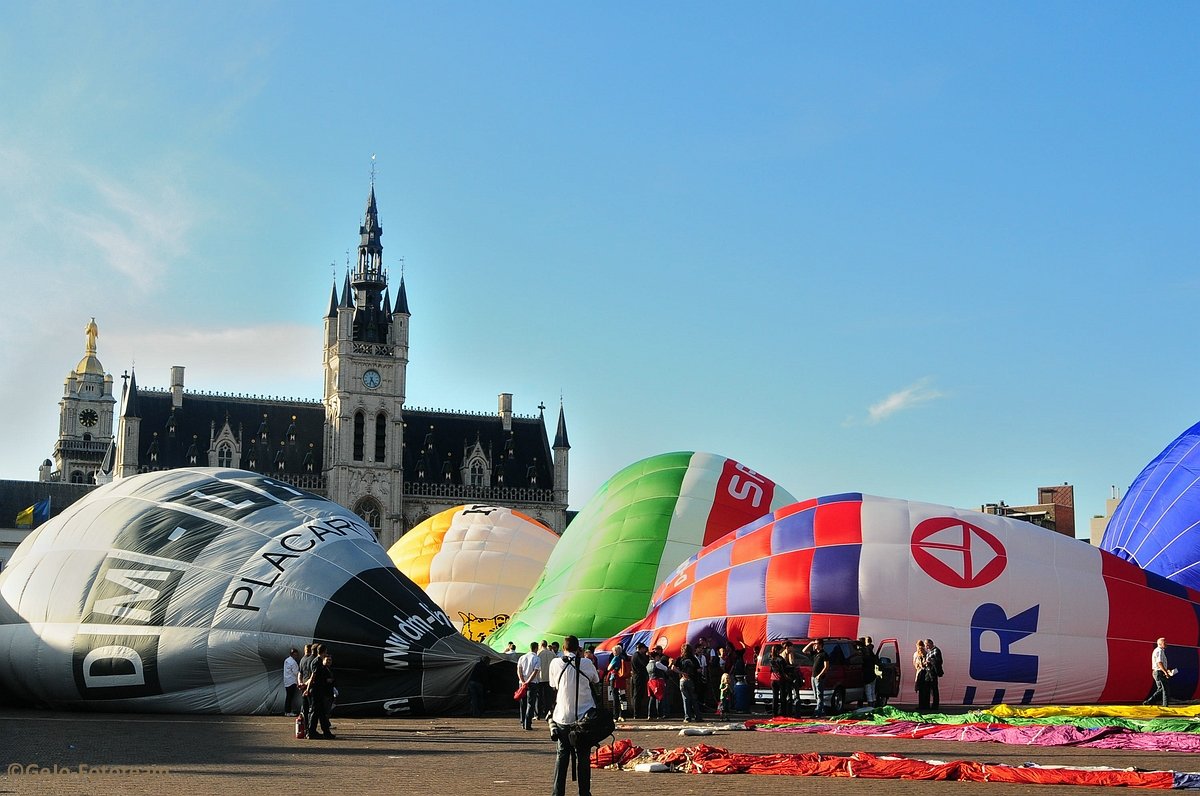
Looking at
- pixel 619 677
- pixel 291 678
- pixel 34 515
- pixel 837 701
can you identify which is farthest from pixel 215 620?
pixel 34 515

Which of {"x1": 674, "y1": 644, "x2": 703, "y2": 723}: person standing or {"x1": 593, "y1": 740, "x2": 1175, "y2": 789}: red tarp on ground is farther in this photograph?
{"x1": 674, "y1": 644, "x2": 703, "y2": 723}: person standing

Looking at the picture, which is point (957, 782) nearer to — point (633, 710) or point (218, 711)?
point (633, 710)

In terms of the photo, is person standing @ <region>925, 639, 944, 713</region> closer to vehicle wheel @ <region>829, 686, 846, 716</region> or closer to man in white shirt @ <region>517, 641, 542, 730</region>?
vehicle wheel @ <region>829, 686, 846, 716</region>

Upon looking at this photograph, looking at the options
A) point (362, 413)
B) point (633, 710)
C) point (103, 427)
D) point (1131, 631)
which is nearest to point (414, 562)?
point (633, 710)

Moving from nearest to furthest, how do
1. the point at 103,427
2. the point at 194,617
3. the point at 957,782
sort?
1. the point at 957,782
2. the point at 194,617
3. the point at 103,427

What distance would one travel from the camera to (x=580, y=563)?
30156 millimetres

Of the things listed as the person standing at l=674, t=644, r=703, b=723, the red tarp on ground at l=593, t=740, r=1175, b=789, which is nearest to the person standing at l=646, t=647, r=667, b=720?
the person standing at l=674, t=644, r=703, b=723

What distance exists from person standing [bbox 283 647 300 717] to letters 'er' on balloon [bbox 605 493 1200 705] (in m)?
6.97

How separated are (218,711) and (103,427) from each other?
12587 cm

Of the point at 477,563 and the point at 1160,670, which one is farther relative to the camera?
the point at 477,563

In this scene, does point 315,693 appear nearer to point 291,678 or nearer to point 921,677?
point 291,678

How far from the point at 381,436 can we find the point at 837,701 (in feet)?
267

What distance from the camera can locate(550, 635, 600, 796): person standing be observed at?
Result: 39.9ft

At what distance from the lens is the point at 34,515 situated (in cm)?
8838
